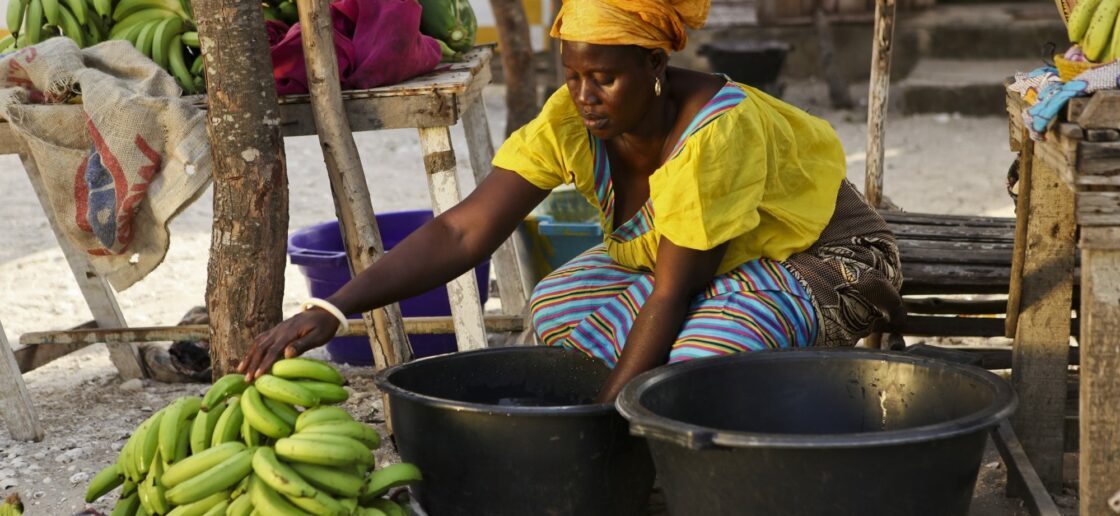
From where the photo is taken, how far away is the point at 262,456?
2.39 meters

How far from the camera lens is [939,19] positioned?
9.88 m

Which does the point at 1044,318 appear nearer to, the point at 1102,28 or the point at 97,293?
the point at 1102,28

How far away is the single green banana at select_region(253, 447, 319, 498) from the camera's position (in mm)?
2328

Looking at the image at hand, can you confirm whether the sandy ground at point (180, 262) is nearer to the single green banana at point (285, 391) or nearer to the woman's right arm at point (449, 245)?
the woman's right arm at point (449, 245)

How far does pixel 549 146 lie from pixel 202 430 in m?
1.07

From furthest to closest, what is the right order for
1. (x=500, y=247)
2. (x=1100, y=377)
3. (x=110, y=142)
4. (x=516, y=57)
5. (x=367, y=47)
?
1. (x=516, y=57)
2. (x=500, y=247)
3. (x=367, y=47)
4. (x=110, y=142)
5. (x=1100, y=377)

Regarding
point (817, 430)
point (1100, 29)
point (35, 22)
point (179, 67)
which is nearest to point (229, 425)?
point (817, 430)

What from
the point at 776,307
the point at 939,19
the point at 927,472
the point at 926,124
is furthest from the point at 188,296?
the point at 939,19

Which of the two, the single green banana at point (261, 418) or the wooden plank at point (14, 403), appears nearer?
the single green banana at point (261, 418)

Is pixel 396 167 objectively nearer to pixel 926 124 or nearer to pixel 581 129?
pixel 926 124

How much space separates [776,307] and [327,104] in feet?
4.40

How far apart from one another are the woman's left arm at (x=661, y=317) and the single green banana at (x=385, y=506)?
1.69 feet

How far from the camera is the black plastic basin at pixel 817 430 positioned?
2.16 metres

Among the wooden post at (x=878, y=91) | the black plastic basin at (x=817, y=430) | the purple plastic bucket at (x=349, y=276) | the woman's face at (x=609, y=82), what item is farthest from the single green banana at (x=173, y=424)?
the wooden post at (x=878, y=91)
